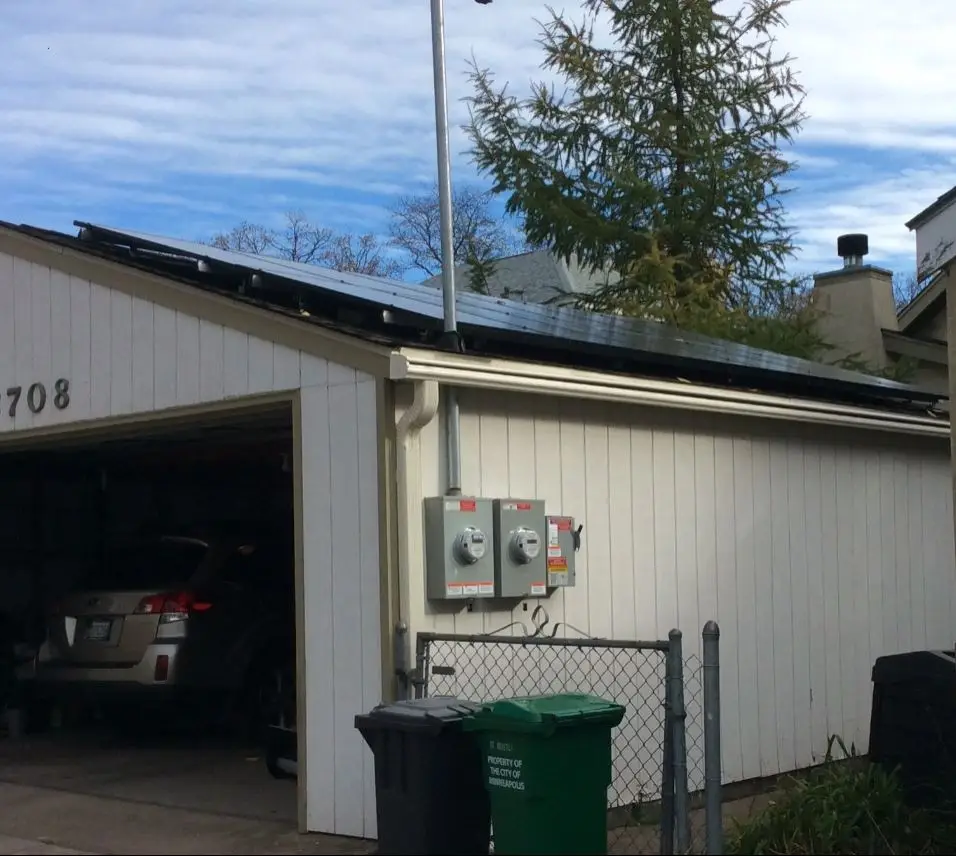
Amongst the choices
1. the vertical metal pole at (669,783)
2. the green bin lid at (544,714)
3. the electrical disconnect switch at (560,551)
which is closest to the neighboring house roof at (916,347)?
the electrical disconnect switch at (560,551)

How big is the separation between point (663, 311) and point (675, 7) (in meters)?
6.19

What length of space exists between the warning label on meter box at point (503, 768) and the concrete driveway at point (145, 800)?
1109 mm

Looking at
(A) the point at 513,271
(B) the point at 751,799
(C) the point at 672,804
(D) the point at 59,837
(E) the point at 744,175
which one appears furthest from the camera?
(A) the point at 513,271

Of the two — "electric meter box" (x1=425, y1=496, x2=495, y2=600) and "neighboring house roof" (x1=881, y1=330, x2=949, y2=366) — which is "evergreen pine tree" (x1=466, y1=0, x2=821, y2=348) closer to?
"neighboring house roof" (x1=881, y1=330, x2=949, y2=366)

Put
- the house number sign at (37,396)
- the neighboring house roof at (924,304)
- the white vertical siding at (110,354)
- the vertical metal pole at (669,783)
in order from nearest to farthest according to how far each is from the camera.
Result: 1. the vertical metal pole at (669,783)
2. the white vertical siding at (110,354)
3. the house number sign at (37,396)
4. the neighboring house roof at (924,304)

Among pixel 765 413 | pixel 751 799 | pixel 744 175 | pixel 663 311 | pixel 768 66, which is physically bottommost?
pixel 751 799

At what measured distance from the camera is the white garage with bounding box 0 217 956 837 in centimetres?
674

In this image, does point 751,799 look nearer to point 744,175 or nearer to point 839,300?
point 839,300

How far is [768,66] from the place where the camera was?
930 inches

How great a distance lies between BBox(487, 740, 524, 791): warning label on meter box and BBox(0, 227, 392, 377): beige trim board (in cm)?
198

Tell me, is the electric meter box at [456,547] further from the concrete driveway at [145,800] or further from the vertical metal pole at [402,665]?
the concrete driveway at [145,800]

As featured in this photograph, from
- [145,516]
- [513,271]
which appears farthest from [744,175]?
[145,516]

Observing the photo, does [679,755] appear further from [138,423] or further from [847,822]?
[138,423]

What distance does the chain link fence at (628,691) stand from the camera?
6.02 meters
